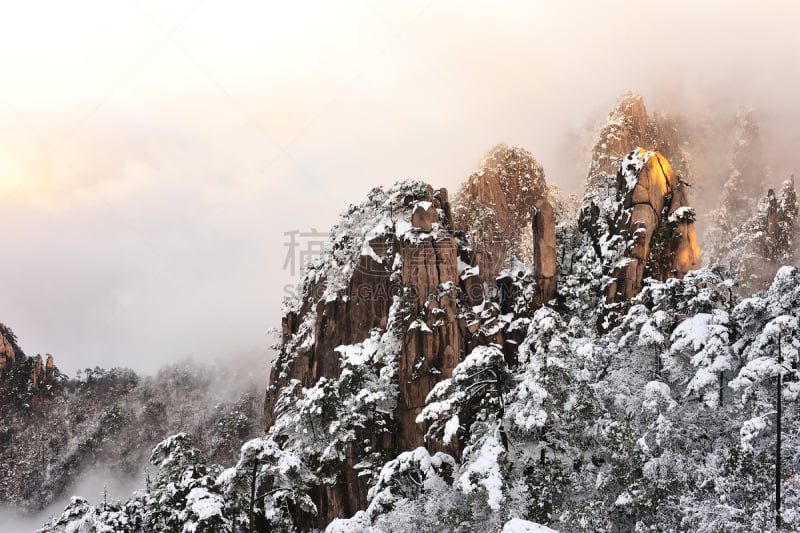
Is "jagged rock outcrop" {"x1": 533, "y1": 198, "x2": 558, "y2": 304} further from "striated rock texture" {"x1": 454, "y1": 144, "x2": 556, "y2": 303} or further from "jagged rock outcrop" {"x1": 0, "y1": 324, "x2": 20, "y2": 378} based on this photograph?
"jagged rock outcrop" {"x1": 0, "y1": 324, "x2": 20, "y2": 378}

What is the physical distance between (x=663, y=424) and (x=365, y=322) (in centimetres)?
2481

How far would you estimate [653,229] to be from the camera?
33.9m

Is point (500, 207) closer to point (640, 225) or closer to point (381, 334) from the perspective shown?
point (640, 225)

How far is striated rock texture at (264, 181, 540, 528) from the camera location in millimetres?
33219

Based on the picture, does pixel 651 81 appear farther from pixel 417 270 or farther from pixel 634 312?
pixel 634 312

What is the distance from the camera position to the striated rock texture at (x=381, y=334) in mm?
33219

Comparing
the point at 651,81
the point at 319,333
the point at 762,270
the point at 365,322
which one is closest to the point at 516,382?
the point at 365,322

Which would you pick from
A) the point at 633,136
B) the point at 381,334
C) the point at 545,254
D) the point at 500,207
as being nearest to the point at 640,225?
the point at 545,254

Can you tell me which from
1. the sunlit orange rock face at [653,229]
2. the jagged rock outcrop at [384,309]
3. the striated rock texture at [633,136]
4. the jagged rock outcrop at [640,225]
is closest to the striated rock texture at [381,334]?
the jagged rock outcrop at [384,309]

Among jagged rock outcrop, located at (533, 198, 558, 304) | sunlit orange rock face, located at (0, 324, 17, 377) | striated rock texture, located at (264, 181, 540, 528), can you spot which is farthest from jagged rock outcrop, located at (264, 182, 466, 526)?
sunlit orange rock face, located at (0, 324, 17, 377)

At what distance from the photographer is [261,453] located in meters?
18.5

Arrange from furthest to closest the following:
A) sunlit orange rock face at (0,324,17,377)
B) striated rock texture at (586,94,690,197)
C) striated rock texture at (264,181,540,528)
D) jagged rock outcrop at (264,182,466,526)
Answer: sunlit orange rock face at (0,324,17,377), striated rock texture at (586,94,690,197), jagged rock outcrop at (264,182,466,526), striated rock texture at (264,181,540,528)

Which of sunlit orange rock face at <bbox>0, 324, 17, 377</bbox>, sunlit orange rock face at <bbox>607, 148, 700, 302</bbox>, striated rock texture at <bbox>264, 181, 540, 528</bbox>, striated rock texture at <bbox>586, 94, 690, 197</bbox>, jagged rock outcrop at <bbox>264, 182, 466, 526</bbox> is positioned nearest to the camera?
sunlit orange rock face at <bbox>607, 148, 700, 302</bbox>

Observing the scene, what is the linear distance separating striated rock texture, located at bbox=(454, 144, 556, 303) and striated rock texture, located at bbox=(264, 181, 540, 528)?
5.66 ft
